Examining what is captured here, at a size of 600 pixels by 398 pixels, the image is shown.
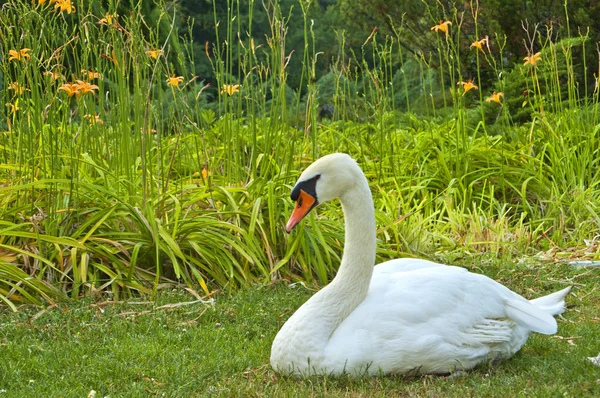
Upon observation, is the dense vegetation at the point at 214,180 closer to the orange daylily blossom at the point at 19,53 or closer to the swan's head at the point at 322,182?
the orange daylily blossom at the point at 19,53

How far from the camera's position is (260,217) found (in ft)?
19.4

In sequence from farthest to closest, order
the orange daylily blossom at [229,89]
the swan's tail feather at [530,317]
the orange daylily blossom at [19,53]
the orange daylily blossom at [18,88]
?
1. the orange daylily blossom at [229,89]
2. the orange daylily blossom at [18,88]
3. the orange daylily blossom at [19,53]
4. the swan's tail feather at [530,317]

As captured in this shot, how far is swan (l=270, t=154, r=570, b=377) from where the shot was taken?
12.5 ft

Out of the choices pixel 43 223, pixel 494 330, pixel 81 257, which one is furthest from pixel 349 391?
pixel 43 223

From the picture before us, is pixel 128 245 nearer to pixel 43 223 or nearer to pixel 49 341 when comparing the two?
pixel 43 223

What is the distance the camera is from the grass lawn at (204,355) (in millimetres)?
3734

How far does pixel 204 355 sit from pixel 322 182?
3.33ft

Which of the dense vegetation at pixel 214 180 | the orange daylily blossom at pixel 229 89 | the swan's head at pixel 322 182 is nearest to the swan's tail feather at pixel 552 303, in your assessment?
the swan's head at pixel 322 182

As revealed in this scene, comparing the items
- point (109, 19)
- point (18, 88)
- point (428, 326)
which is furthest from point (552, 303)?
point (18, 88)

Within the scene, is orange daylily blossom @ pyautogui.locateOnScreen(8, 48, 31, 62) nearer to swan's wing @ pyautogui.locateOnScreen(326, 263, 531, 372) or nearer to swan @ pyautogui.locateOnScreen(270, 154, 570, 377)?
swan @ pyautogui.locateOnScreen(270, 154, 570, 377)

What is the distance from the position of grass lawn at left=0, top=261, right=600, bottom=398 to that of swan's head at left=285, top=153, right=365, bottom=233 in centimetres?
75

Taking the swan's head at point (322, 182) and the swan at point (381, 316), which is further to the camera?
the swan's head at point (322, 182)

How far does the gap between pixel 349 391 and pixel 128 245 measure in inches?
90.6

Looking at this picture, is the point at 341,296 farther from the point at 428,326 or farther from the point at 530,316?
the point at 530,316
